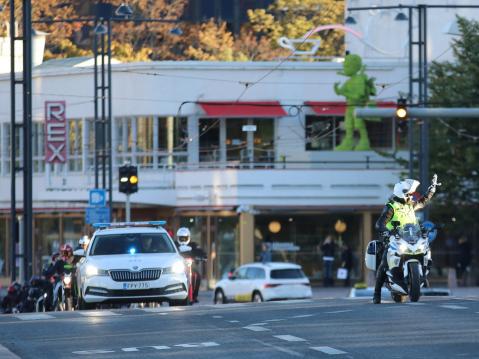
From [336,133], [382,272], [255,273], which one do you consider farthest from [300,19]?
[382,272]

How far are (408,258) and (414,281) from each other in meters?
0.38

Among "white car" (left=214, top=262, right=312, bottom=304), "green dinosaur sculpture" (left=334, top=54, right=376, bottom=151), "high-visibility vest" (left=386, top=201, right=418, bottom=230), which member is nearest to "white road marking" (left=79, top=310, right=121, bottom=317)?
"high-visibility vest" (left=386, top=201, right=418, bottom=230)

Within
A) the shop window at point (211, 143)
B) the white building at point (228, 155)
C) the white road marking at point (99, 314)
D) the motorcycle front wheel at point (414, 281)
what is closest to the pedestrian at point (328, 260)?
the white building at point (228, 155)

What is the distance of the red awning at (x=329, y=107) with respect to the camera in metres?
61.9

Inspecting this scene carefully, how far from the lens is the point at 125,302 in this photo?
28.5 metres

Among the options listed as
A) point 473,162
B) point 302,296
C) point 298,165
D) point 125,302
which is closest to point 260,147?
point 298,165

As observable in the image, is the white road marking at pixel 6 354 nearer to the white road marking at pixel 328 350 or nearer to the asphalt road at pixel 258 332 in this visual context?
the asphalt road at pixel 258 332

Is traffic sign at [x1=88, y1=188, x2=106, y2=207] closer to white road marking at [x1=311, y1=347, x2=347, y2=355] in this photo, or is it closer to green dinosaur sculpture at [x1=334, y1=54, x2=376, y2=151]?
green dinosaur sculpture at [x1=334, y1=54, x2=376, y2=151]

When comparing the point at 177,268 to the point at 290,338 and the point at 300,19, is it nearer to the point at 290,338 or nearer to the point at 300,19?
the point at 290,338

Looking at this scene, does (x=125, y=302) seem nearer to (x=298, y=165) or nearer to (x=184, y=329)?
(x=184, y=329)

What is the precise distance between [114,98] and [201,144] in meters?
3.71

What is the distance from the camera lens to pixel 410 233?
2439 centimetres

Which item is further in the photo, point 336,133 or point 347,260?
point 336,133

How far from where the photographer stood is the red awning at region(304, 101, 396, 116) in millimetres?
61938
